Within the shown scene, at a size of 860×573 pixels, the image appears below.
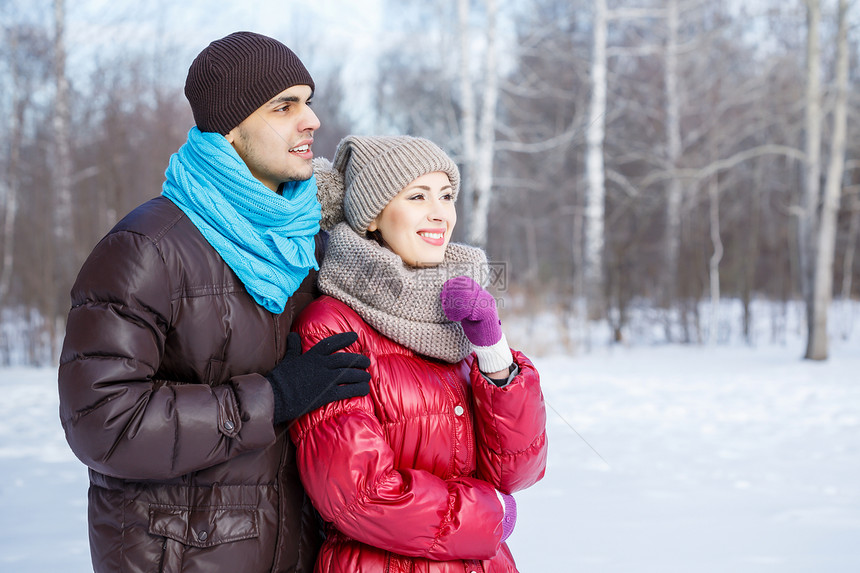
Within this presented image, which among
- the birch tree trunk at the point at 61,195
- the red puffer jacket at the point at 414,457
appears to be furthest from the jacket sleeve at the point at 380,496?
the birch tree trunk at the point at 61,195

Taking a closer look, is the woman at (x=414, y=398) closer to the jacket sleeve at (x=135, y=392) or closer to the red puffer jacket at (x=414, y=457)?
the red puffer jacket at (x=414, y=457)

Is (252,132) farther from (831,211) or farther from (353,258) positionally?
(831,211)

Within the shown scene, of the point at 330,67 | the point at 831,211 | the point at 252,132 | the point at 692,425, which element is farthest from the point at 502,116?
the point at 252,132

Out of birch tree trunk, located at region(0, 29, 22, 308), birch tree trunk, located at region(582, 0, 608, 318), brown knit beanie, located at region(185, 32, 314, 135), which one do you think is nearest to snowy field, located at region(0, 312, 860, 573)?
brown knit beanie, located at region(185, 32, 314, 135)

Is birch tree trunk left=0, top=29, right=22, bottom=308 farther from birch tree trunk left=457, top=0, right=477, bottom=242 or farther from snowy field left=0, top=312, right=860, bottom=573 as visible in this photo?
birch tree trunk left=457, top=0, right=477, bottom=242

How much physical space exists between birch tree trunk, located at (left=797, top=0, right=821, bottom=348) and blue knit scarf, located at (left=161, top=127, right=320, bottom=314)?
7.89m

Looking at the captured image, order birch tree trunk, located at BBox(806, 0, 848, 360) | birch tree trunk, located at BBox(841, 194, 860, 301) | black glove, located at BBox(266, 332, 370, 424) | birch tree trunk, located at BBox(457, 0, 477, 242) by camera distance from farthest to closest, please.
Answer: birch tree trunk, located at BBox(841, 194, 860, 301), birch tree trunk, located at BBox(457, 0, 477, 242), birch tree trunk, located at BBox(806, 0, 848, 360), black glove, located at BBox(266, 332, 370, 424)

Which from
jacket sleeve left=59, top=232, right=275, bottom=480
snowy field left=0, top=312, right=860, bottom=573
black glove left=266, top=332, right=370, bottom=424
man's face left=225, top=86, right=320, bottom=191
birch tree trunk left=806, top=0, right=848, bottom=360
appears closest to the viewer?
jacket sleeve left=59, top=232, right=275, bottom=480

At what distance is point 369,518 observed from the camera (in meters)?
1.46

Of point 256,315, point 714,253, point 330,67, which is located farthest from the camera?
point 330,67

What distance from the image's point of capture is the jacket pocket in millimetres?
1539

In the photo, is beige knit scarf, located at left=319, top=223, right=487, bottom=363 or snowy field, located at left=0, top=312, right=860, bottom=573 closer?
beige knit scarf, located at left=319, top=223, right=487, bottom=363

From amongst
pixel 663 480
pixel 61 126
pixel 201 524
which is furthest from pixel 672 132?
pixel 201 524

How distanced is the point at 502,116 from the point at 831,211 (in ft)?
34.5
